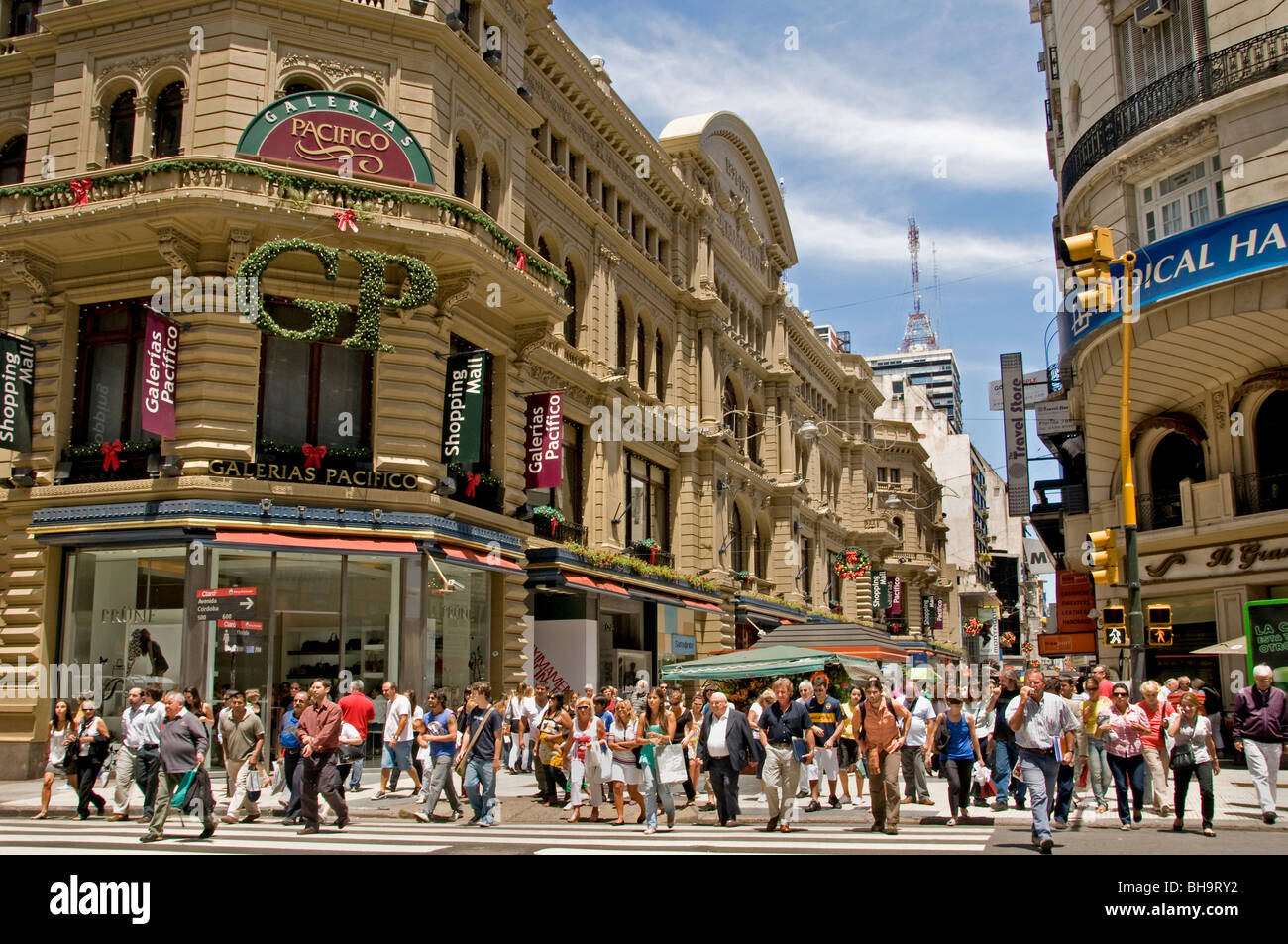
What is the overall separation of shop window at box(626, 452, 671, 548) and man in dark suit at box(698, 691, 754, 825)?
20246 mm

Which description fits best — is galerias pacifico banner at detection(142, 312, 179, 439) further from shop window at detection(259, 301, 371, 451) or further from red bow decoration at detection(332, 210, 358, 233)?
red bow decoration at detection(332, 210, 358, 233)

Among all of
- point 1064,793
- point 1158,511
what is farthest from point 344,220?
point 1158,511

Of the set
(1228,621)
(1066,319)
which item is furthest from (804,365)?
(1228,621)

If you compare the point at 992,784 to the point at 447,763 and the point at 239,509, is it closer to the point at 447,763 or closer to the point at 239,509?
the point at 447,763

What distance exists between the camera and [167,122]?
2339cm

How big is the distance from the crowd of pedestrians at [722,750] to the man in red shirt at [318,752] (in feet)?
0.06

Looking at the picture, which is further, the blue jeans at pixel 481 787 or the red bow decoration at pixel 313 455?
the red bow decoration at pixel 313 455

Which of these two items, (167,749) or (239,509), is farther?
(239,509)

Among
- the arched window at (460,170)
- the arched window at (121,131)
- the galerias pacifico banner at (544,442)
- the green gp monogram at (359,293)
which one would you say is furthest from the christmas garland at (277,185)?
the galerias pacifico banner at (544,442)

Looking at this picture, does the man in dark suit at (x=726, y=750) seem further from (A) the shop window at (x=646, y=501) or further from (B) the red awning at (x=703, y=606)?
(B) the red awning at (x=703, y=606)

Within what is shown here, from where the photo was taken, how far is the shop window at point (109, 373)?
2272cm

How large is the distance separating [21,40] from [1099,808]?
25968mm

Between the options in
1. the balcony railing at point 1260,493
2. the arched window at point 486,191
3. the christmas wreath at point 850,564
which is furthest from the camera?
the christmas wreath at point 850,564
